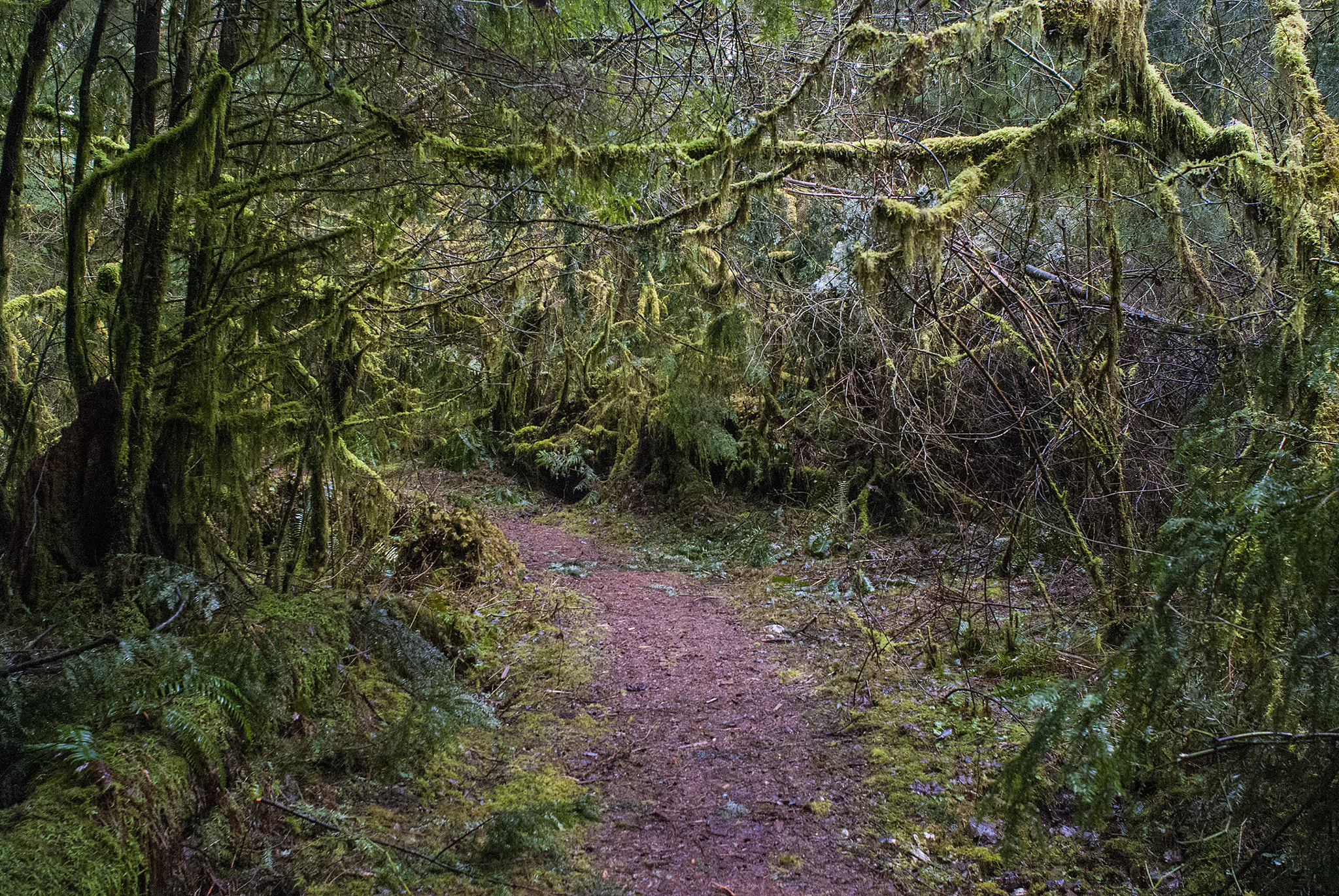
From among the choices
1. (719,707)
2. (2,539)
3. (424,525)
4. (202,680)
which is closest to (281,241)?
(2,539)

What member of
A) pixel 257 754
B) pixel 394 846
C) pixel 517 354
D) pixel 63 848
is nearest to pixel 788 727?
pixel 394 846

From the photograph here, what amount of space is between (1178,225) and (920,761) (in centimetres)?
385

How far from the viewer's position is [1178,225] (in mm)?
4645

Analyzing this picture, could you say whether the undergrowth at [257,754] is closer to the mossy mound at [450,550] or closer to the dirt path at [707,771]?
the dirt path at [707,771]

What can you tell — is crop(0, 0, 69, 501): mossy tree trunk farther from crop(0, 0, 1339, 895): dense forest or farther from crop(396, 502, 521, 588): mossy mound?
crop(396, 502, 521, 588): mossy mound

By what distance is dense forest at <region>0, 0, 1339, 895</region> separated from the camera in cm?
231

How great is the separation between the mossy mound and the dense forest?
5 centimetres

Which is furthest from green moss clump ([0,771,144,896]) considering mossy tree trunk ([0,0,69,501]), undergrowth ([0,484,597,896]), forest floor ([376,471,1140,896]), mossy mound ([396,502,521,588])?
mossy mound ([396,502,521,588])

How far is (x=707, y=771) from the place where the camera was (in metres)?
4.37

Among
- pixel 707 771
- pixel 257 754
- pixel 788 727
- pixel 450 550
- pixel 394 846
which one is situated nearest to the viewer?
pixel 394 846

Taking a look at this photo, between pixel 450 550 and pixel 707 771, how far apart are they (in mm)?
3983

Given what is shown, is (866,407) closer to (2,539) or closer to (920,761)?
(920,761)


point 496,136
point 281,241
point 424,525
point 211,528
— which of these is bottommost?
point 424,525

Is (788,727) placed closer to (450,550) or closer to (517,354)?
(450,550)
